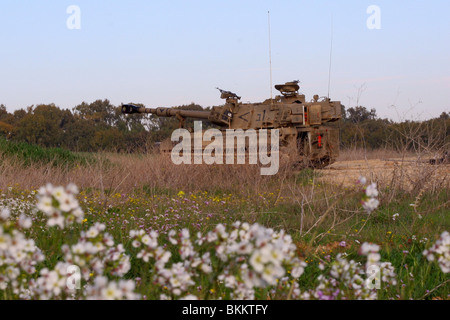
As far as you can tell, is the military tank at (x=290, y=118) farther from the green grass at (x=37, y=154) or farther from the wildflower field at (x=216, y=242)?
the green grass at (x=37, y=154)

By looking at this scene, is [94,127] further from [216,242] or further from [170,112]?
[216,242]

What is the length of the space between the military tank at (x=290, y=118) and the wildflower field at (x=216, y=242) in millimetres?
2481

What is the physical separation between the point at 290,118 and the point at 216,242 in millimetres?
11708

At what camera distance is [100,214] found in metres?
6.02

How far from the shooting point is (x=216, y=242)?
198 cm

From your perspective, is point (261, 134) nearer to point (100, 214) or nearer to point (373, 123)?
point (100, 214)

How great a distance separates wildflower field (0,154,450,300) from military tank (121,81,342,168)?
2.48 metres

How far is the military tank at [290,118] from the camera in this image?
1337 centimetres

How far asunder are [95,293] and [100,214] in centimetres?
463

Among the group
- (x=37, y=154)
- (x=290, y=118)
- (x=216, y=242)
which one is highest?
(x=290, y=118)

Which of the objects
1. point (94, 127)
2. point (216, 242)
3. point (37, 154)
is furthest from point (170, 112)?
point (94, 127)

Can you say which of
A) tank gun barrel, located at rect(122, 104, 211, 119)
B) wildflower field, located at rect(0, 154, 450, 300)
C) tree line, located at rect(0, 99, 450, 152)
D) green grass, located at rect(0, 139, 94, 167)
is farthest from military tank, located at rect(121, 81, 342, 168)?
tree line, located at rect(0, 99, 450, 152)

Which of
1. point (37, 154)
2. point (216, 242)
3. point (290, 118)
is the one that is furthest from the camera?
point (37, 154)
